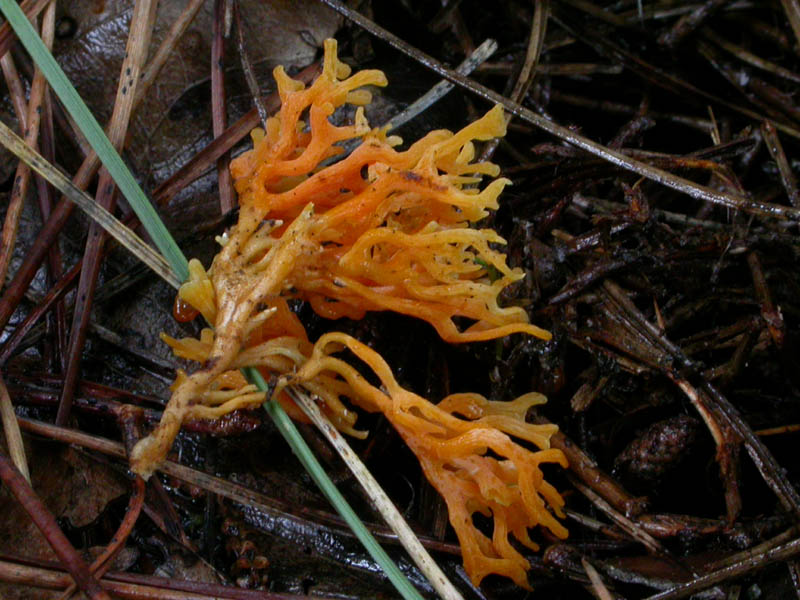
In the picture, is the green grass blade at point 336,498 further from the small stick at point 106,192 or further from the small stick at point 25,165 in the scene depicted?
the small stick at point 25,165

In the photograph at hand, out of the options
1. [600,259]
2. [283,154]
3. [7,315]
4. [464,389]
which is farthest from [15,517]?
[600,259]

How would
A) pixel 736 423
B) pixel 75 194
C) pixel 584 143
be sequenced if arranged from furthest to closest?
pixel 584 143, pixel 736 423, pixel 75 194

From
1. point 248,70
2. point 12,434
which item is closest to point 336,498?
point 12,434

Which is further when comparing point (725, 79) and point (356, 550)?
point (725, 79)

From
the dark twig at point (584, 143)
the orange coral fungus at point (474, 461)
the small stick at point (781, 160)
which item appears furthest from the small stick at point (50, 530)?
the small stick at point (781, 160)

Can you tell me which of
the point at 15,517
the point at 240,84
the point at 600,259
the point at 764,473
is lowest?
the point at 764,473

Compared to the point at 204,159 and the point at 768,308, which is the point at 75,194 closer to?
the point at 204,159

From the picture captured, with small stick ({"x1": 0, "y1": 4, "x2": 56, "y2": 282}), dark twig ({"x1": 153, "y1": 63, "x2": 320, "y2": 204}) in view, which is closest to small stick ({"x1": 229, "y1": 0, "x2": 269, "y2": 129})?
dark twig ({"x1": 153, "y1": 63, "x2": 320, "y2": 204})

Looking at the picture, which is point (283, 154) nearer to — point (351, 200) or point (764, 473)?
point (351, 200)
